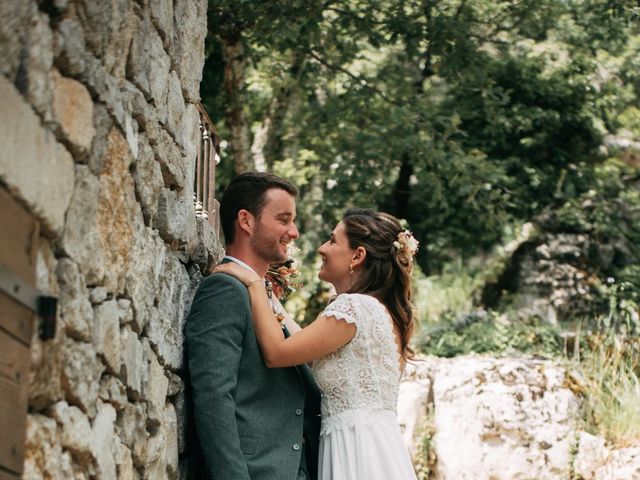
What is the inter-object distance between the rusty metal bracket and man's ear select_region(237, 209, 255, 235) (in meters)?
1.56

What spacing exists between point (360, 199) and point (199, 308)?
6.39 meters

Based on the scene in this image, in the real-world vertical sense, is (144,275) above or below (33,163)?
below

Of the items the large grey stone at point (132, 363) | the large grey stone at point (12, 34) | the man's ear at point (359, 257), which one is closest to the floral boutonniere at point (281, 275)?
the man's ear at point (359, 257)

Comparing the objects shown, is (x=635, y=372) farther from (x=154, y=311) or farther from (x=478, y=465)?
(x=154, y=311)

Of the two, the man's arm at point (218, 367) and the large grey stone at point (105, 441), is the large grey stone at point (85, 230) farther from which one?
the man's arm at point (218, 367)

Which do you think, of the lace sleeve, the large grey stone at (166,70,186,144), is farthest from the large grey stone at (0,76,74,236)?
the lace sleeve

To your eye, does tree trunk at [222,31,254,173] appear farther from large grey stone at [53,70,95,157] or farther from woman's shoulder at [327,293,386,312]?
large grey stone at [53,70,95,157]

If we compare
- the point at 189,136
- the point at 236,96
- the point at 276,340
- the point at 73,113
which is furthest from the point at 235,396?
the point at 236,96

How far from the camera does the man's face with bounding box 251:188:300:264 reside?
3.20 m

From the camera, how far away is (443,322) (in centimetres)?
1020

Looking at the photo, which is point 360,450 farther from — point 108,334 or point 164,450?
point 108,334

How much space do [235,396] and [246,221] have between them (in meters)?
0.68

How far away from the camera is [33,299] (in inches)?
63.6

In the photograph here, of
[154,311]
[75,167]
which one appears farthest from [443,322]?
[75,167]
